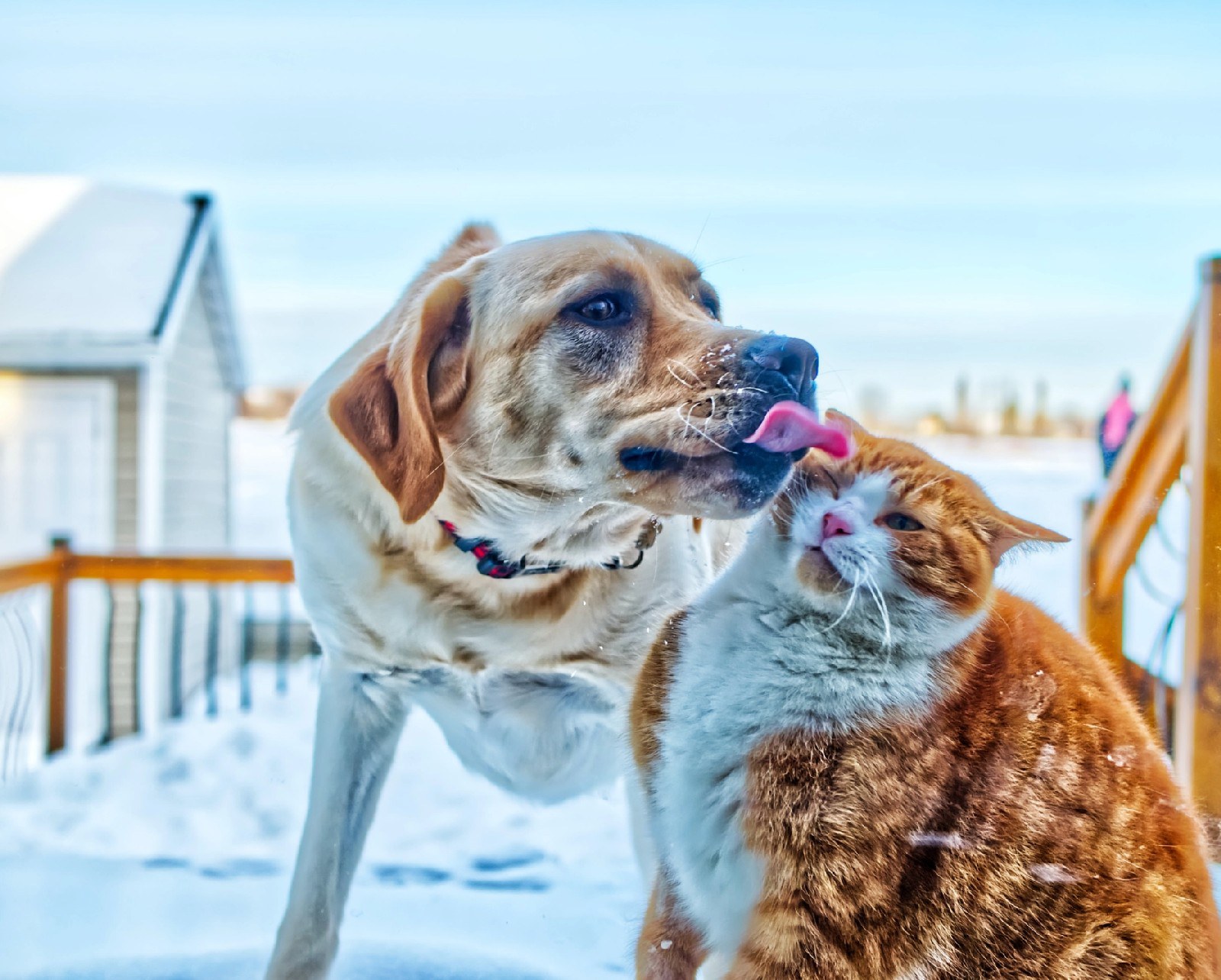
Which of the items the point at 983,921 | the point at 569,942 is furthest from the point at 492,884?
the point at 983,921

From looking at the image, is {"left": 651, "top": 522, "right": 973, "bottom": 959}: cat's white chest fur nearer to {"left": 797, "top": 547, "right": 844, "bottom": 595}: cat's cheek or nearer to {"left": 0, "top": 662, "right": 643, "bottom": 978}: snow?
{"left": 797, "top": 547, "right": 844, "bottom": 595}: cat's cheek

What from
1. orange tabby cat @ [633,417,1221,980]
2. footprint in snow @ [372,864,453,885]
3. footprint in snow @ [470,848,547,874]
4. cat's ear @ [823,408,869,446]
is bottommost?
footprint in snow @ [372,864,453,885]

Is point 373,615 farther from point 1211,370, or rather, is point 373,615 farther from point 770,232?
point 1211,370

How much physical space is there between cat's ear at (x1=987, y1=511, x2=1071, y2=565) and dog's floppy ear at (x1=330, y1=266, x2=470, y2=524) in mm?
458

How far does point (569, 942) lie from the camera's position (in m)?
0.84

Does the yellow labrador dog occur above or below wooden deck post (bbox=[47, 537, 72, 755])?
above

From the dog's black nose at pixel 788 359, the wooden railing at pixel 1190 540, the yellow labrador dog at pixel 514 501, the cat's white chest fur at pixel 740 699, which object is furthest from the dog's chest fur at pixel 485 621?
the wooden railing at pixel 1190 540

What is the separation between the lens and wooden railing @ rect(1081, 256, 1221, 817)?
688mm

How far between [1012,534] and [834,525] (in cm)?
13

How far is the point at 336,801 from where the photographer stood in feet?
3.01

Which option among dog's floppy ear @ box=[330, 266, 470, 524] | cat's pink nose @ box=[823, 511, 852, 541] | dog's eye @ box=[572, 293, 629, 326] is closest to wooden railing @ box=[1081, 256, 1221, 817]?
cat's pink nose @ box=[823, 511, 852, 541]

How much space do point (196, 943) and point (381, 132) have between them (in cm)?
87

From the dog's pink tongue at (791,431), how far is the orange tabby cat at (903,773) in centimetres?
6

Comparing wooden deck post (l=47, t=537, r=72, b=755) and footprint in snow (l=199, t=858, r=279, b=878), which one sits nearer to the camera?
footprint in snow (l=199, t=858, r=279, b=878)
